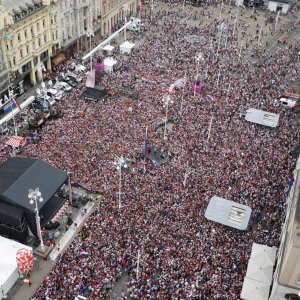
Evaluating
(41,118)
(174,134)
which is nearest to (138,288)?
(174,134)

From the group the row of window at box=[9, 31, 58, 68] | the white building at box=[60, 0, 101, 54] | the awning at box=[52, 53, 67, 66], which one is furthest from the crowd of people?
the awning at box=[52, 53, 67, 66]

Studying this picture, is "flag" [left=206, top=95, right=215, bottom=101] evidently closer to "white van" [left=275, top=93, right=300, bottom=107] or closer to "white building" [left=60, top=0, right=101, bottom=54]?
"white van" [left=275, top=93, right=300, bottom=107]

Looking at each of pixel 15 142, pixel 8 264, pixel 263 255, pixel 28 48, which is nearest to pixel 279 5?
pixel 28 48

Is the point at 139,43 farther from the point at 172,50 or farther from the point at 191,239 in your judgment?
the point at 191,239

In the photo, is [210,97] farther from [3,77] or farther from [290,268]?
[290,268]

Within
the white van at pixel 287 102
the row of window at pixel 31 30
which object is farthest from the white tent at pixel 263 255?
the row of window at pixel 31 30

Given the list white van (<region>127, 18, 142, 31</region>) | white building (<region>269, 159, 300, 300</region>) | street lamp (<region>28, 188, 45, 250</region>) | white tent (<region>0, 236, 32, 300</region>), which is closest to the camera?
white building (<region>269, 159, 300, 300</region>)
